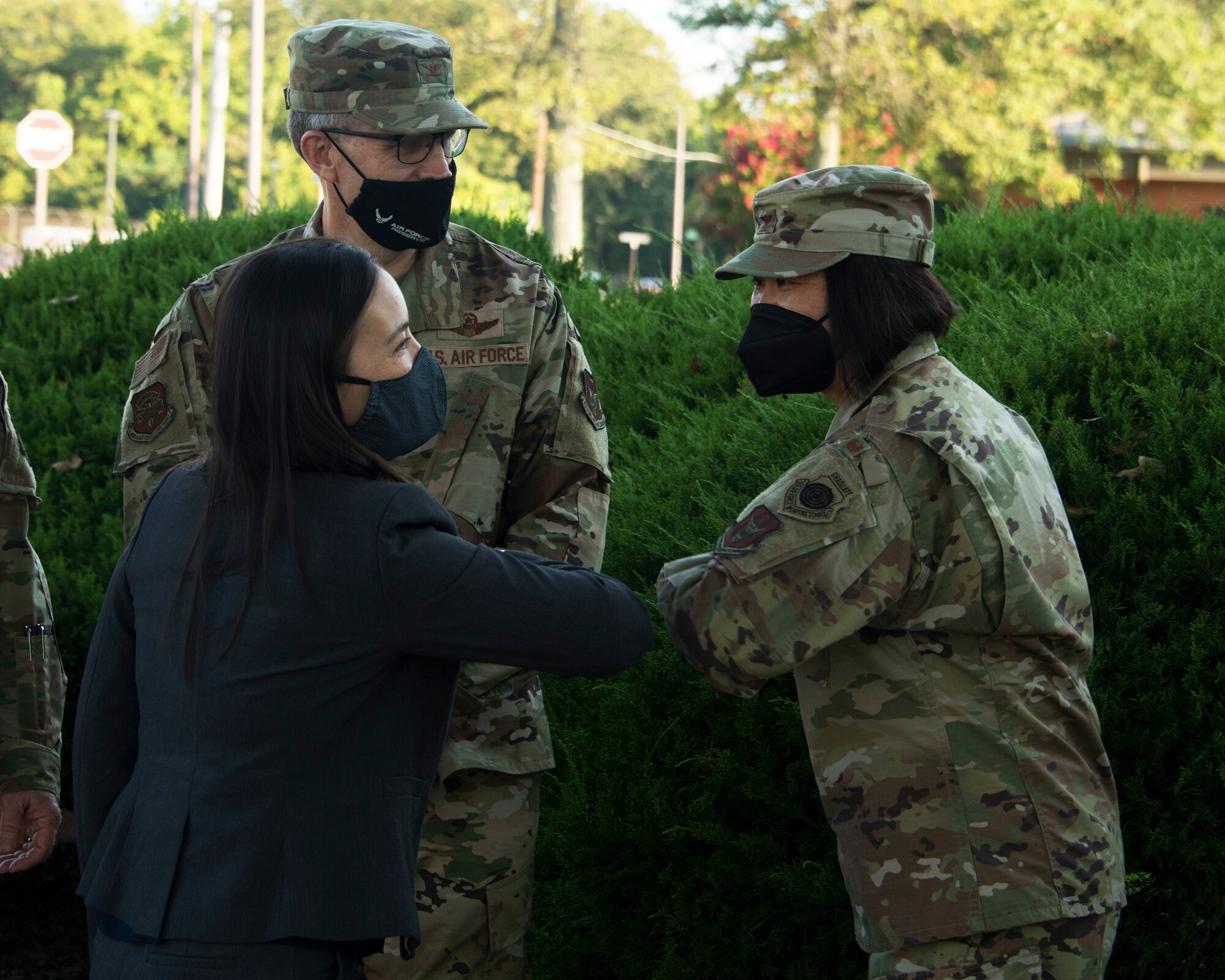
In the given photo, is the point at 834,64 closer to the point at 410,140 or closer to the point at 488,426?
the point at 410,140

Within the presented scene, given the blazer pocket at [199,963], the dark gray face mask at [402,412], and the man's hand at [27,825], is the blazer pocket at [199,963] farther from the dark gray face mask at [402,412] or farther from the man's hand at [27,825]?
the man's hand at [27,825]

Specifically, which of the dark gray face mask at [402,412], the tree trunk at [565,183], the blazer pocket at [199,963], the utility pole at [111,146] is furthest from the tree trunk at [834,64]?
the utility pole at [111,146]

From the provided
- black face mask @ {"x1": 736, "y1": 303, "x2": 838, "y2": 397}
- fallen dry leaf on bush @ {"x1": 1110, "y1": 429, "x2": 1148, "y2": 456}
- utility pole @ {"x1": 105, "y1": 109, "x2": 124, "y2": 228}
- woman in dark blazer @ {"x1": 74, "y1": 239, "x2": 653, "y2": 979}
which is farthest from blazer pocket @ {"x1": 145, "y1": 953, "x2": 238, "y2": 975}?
utility pole @ {"x1": 105, "y1": 109, "x2": 124, "y2": 228}

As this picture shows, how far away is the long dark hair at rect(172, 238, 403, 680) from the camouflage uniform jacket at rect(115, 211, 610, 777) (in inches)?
34.9

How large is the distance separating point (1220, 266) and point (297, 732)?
3.62 m

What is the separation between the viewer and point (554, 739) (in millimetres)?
3719

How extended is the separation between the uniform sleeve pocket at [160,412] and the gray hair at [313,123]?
19.6 inches

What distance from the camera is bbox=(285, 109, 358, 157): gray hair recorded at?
279cm

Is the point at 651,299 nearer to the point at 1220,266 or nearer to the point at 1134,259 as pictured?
the point at 1134,259

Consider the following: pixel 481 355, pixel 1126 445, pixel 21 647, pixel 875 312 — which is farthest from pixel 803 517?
pixel 21 647

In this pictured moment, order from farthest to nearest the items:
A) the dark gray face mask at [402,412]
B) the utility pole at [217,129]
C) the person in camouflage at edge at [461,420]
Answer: the utility pole at [217,129], the person in camouflage at edge at [461,420], the dark gray face mask at [402,412]

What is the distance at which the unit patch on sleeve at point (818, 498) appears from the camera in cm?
211

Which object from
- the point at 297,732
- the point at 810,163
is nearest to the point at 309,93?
the point at 297,732

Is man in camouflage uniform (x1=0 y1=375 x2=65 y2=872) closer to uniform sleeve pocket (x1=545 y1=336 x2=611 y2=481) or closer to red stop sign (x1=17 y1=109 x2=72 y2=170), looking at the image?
uniform sleeve pocket (x1=545 y1=336 x2=611 y2=481)
